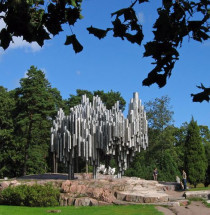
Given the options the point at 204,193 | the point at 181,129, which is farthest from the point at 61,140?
the point at 181,129

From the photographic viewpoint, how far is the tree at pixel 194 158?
24062 mm

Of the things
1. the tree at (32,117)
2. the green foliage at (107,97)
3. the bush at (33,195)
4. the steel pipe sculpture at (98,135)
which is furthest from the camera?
the green foliage at (107,97)

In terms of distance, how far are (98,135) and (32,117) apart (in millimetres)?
12065

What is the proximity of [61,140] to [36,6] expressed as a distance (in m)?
18.8

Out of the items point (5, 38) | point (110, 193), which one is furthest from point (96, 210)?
point (5, 38)

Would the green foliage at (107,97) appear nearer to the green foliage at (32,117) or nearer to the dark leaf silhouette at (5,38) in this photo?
the green foliage at (32,117)

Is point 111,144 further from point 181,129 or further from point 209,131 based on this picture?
point 209,131

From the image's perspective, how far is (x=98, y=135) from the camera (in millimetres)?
20688

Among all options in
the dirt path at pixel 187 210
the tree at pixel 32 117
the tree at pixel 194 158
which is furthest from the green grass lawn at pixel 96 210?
the tree at pixel 32 117

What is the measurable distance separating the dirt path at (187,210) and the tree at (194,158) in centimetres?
851

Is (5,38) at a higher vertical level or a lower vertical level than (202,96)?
higher

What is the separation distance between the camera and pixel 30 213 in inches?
581

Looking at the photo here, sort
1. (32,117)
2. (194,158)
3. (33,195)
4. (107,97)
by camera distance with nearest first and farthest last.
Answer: (33,195), (194,158), (32,117), (107,97)

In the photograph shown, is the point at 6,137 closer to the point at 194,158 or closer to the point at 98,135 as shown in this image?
the point at 98,135
